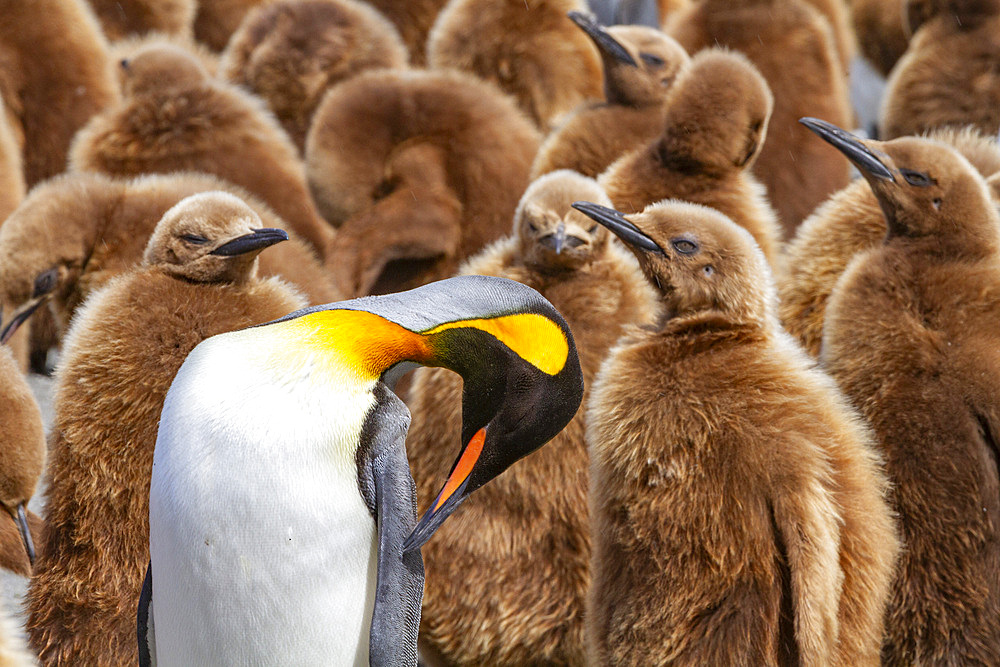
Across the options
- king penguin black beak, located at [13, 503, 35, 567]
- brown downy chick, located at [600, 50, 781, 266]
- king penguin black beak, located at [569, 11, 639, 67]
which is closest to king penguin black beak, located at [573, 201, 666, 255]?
brown downy chick, located at [600, 50, 781, 266]

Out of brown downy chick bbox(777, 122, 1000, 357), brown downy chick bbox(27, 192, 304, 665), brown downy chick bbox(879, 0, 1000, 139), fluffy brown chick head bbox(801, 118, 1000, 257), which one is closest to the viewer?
brown downy chick bbox(27, 192, 304, 665)

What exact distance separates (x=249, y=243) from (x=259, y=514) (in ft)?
2.02

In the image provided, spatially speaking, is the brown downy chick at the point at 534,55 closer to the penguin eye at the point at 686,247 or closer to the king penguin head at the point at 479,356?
the penguin eye at the point at 686,247

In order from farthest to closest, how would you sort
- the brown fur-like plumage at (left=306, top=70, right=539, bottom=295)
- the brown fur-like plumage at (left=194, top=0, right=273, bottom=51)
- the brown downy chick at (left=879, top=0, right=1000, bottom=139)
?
the brown fur-like plumage at (left=194, top=0, right=273, bottom=51) → the brown downy chick at (left=879, top=0, right=1000, bottom=139) → the brown fur-like plumage at (left=306, top=70, right=539, bottom=295)

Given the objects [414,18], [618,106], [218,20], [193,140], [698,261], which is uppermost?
[698,261]

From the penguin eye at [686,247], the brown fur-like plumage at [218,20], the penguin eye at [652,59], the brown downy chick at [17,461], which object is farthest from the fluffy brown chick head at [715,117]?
the brown fur-like plumage at [218,20]

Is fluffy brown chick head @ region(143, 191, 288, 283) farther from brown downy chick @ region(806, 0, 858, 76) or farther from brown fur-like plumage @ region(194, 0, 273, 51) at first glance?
brown fur-like plumage @ region(194, 0, 273, 51)

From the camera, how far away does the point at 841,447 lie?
214 centimetres

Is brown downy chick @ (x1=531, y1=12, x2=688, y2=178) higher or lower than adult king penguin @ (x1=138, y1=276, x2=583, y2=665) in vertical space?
lower

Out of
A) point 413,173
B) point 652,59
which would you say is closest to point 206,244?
point 413,173

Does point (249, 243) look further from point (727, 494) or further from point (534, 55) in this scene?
point (534, 55)

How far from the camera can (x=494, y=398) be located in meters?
1.82

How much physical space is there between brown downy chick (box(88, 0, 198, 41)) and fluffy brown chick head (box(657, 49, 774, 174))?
10.8 ft

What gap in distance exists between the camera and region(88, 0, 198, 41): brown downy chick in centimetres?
577
